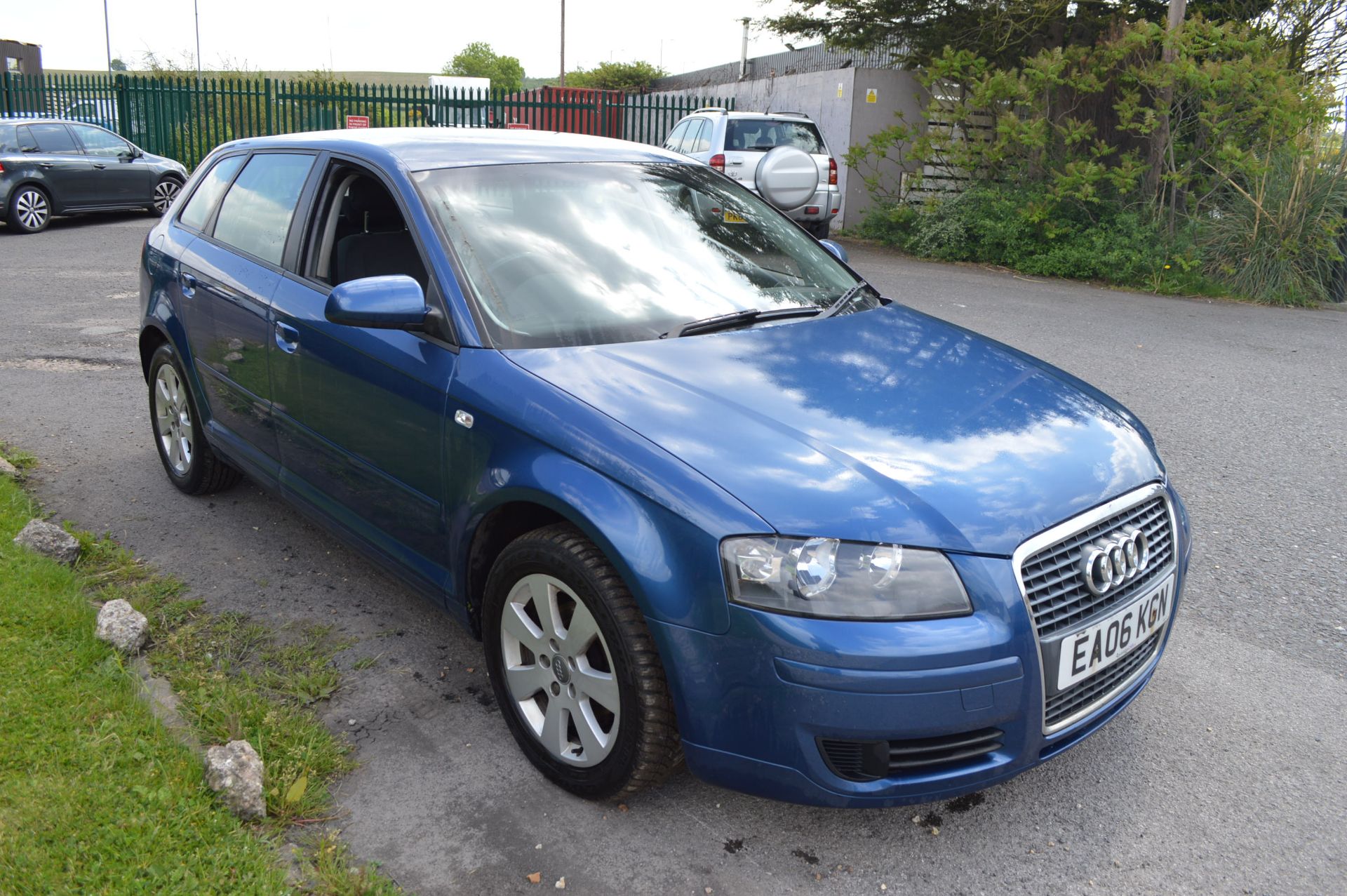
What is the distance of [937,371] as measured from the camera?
10.3ft

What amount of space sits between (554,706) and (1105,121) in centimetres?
1372

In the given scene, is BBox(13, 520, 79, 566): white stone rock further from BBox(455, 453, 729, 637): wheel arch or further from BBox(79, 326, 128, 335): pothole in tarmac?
BBox(79, 326, 128, 335): pothole in tarmac

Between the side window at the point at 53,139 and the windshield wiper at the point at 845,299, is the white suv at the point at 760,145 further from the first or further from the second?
the windshield wiper at the point at 845,299

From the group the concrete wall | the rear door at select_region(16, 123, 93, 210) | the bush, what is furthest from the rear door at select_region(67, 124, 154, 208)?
the bush

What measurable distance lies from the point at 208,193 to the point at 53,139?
12.8m

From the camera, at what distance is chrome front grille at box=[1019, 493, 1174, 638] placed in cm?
239

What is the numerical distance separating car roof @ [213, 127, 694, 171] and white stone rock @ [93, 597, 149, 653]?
1.69 metres

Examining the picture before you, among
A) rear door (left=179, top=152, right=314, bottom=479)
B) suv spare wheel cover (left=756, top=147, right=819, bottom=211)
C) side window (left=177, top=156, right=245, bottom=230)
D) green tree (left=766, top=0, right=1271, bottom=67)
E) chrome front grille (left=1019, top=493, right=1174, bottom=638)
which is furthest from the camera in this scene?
green tree (left=766, top=0, right=1271, bottom=67)

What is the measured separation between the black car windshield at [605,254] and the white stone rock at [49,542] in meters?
2.04

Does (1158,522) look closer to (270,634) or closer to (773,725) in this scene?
(773,725)

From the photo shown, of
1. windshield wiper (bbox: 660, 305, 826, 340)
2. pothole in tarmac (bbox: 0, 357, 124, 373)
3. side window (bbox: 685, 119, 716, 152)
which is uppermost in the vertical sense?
side window (bbox: 685, 119, 716, 152)

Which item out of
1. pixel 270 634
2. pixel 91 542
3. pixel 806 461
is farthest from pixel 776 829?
pixel 91 542

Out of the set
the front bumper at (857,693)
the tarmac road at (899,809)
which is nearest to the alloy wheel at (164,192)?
the tarmac road at (899,809)

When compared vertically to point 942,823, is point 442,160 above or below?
above
